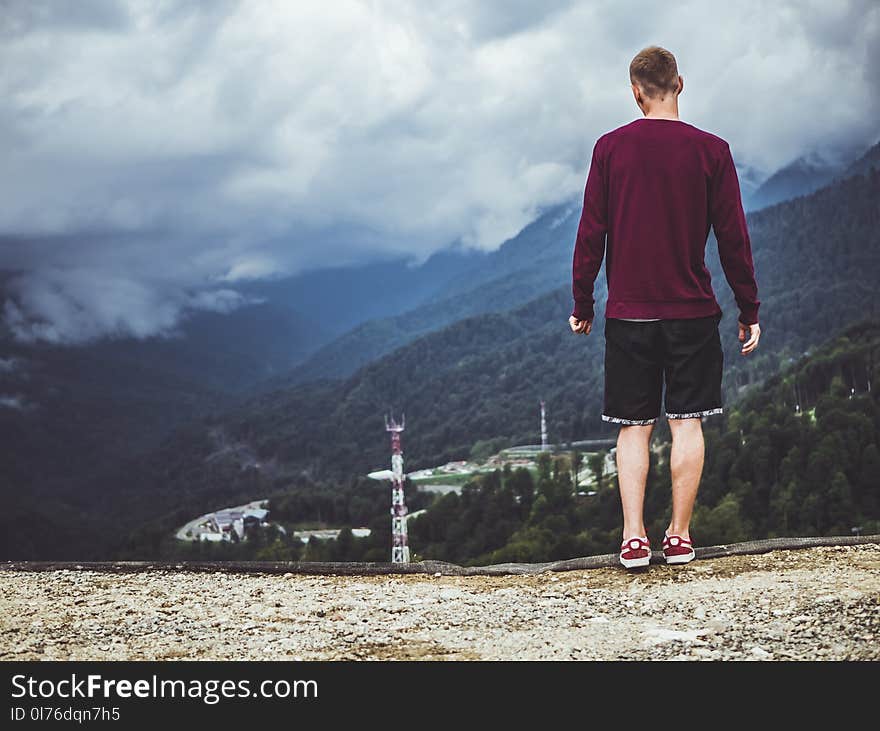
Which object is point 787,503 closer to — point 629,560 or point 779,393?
point 779,393

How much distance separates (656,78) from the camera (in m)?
6.24

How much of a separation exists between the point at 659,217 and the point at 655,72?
3.16 feet

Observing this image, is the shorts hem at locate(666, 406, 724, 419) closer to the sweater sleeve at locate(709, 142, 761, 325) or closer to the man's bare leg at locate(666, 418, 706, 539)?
the man's bare leg at locate(666, 418, 706, 539)

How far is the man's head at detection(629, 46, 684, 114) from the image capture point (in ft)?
20.3

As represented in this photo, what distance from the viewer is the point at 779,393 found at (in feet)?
329

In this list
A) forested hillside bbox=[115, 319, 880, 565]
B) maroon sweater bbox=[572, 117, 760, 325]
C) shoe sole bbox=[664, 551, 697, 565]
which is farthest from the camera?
forested hillside bbox=[115, 319, 880, 565]

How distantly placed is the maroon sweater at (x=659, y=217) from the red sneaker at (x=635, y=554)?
1576 millimetres

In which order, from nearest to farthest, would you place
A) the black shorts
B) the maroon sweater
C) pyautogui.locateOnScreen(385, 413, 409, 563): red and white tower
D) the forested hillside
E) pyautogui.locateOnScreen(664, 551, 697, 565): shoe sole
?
the maroon sweater < the black shorts < pyautogui.locateOnScreen(664, 551, 697, 565): shoe sole < the forested hillside < pyautogui.locateOnScreen(385, 413, 409, 563): red and white tower

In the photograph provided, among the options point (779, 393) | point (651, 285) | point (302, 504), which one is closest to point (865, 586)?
point (651, 285)

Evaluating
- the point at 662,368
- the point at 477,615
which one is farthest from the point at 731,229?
the point at 477,615

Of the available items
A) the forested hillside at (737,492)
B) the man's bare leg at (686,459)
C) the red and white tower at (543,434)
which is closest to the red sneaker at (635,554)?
the man's bare leg at (686,459)

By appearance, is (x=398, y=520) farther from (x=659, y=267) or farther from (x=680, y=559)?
(x=659, y=267)

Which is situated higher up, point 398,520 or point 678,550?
point 398,520

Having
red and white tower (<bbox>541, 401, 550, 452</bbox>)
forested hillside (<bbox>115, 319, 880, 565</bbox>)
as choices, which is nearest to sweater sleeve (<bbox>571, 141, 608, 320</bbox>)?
forested hillside (<bbox>115, 319, 880, 565</bbox>)
